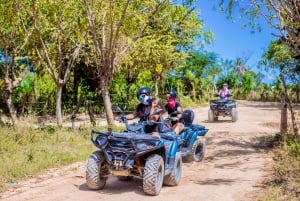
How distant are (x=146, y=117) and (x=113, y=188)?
1.40m

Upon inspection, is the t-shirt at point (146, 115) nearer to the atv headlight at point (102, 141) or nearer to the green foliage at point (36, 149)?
the atv headlight at point (102, 141)

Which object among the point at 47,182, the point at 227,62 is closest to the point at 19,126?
the point at 47,182

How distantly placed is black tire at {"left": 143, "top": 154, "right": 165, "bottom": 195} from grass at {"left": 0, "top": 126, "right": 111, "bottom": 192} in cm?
270

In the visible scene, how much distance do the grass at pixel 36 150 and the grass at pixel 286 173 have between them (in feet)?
14.7

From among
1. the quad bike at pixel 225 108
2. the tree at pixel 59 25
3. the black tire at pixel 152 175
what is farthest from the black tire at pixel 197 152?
the quad bike at pixel 225 108

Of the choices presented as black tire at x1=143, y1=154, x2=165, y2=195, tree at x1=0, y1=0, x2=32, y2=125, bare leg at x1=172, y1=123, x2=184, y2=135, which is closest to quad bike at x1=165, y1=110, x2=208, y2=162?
bare leg at x1=172, y1=123, x2=184, y2=135

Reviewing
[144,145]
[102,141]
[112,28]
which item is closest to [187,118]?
[144,145]

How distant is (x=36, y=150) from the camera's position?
10797mm

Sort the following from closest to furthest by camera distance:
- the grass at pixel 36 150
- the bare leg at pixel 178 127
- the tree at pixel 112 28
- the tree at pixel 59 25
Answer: the grass at pixel 36 150 → the bare leg at pixel 178 127 → the tree at pixel 112 28 → the tree at pixel 59 25

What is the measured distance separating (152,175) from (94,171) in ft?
3.26

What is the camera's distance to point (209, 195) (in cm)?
733

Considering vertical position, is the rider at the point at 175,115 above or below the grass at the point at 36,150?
above

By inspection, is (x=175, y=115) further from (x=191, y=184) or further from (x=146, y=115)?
(x=191, y=184)

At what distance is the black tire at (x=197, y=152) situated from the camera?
10204 mm
